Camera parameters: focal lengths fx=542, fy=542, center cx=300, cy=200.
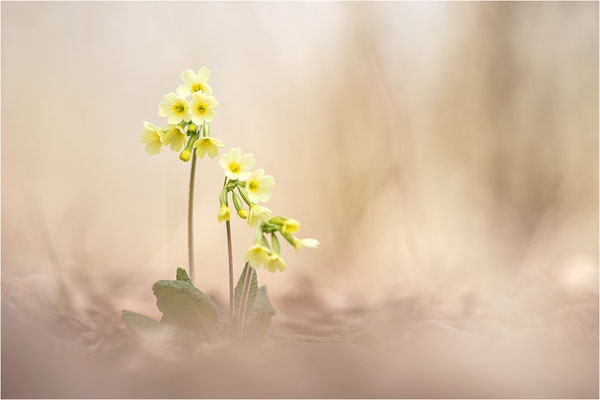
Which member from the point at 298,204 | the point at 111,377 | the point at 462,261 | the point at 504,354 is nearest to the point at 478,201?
the point at 462,261

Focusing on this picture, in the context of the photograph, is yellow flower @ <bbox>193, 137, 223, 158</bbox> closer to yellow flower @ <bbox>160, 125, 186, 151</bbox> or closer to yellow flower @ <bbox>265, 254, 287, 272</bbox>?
yellow flower @ <bbox>160, 125, 186, 151</bbox>

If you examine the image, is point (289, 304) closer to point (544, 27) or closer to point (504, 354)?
point (504, 354)

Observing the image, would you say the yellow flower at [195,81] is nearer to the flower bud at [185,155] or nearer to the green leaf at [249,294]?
the flower bud at [185,155]

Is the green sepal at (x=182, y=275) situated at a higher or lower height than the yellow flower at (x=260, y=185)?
lower

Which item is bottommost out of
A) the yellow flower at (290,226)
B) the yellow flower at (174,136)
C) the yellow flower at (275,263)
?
the yellow flower at (275,263)

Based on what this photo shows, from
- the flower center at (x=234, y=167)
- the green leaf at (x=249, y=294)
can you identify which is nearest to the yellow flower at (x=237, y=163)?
the flower center at (x=234, y=167)

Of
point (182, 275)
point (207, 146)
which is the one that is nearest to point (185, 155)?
point (207, 146)

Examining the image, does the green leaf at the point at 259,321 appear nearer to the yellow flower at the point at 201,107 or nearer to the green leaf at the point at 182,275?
the green leaf at the point at 182,275
